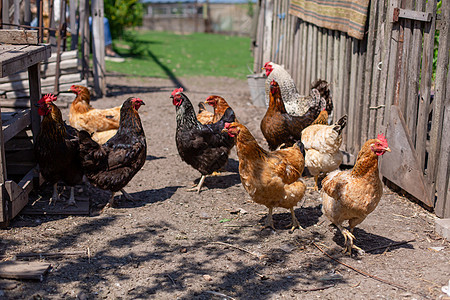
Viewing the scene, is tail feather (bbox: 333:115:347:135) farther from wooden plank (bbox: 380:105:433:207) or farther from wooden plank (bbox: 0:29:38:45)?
wooden plank (bbox: 0:29:38:45)

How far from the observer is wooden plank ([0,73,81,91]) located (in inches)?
359

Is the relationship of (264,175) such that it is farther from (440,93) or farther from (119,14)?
(119,14)

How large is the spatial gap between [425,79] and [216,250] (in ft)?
9.43

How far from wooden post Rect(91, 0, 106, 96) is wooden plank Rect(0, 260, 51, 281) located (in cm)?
744

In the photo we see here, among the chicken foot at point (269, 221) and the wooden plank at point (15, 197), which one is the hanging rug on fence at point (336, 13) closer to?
the chicken foot at point (269, 221)

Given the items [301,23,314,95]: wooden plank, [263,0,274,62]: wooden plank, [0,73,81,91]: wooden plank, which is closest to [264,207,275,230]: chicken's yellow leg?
[301,23,314,95]: wooden plank

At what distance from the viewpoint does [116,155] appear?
16.7 feet

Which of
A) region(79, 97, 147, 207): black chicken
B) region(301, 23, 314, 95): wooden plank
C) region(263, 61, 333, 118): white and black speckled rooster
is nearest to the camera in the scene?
region(79, 97, 147, 207): black chicken

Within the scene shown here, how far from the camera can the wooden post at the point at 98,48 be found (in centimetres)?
1038

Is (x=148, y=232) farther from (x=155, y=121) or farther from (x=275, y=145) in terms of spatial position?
(x=155, y=121)

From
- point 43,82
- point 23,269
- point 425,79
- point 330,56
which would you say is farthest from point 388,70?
point 43,82

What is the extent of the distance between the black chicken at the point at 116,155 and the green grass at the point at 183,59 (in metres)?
8.60

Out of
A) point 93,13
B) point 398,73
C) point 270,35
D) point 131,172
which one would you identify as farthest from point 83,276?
point 270,35

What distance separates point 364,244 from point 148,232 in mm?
2103
